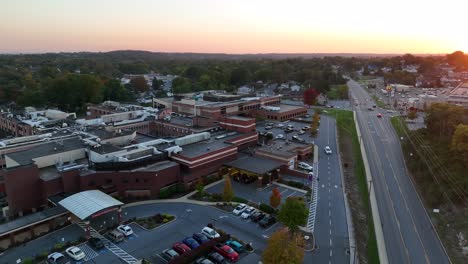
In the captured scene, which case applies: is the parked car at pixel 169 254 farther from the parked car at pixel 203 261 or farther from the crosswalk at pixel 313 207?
the crosswalk at pixel 313 207

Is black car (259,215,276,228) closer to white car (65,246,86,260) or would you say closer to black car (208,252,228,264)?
black car (208,252,228,264)

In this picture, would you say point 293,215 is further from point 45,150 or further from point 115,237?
point 45,150

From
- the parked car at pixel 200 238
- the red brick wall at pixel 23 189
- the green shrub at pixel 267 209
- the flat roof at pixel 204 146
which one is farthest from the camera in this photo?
the flat roof at pixel 204 146

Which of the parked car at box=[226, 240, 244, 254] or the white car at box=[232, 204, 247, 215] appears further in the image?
the white car at box=[232, 204, 247, 215]

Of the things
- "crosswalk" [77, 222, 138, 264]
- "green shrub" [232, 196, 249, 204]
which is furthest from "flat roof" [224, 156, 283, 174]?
"crosswalk" [77, 222, 138, 264]

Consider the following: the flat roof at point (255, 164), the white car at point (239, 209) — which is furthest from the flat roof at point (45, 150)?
the white car at point (239, 209)

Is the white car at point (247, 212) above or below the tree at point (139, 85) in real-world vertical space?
below

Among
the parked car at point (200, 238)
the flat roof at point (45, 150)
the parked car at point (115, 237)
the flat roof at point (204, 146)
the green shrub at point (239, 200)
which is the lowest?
the green shrub at point (239, 200)
